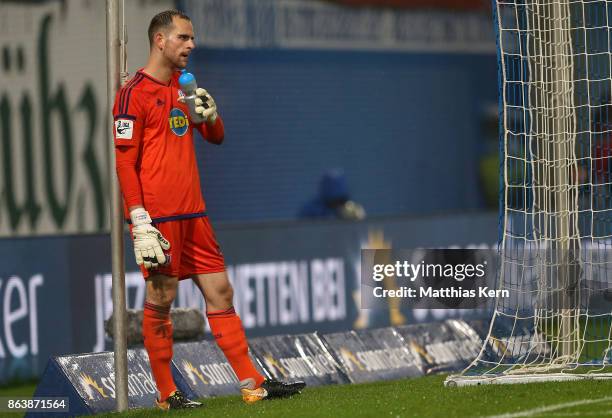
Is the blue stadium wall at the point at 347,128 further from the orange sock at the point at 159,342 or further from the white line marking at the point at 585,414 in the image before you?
the white line marking at the point at 585,414

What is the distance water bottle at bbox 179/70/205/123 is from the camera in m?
7.44

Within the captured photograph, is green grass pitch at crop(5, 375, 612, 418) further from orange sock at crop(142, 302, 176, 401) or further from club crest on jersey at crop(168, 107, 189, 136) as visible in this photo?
club crest on jersey at crop(168, 107, 189, 136)

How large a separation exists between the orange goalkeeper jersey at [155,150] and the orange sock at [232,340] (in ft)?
1.84

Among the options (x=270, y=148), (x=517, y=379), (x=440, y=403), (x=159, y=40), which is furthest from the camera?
(x=270, y=148)

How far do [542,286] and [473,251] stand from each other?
2.66 feet

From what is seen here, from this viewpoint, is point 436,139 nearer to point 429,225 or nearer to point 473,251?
point 429,225

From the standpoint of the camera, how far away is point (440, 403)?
722cm

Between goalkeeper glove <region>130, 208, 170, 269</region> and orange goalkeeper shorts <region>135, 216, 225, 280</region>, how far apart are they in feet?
0.54

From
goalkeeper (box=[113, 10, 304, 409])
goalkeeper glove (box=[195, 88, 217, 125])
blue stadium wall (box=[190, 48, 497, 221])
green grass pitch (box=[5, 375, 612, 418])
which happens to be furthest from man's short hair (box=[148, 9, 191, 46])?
blue stadium wall (box=[190, 48, 497, 221])

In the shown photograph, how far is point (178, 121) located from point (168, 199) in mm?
413

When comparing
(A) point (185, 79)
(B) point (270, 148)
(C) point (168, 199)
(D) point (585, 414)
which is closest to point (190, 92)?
(A) point (185, 79)

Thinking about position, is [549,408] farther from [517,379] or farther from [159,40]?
[159,40]

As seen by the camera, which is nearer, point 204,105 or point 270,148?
point 204,105

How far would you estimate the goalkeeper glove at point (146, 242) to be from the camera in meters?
7.28
